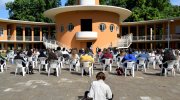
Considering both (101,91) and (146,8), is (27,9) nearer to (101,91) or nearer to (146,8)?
(146,8)

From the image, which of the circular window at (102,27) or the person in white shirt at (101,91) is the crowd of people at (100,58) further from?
the circular window at (102,27)

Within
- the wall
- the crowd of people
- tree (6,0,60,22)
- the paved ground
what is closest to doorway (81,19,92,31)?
the wall

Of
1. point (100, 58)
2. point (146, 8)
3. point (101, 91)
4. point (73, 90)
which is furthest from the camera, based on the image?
point (146, 8)

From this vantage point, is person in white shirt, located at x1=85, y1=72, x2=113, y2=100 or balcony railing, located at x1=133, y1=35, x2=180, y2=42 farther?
balcony railing, located at x1=133, y1=35, x2=180, y2=42

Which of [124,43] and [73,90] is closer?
[73,90]

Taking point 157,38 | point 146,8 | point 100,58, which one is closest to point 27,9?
point 146,8

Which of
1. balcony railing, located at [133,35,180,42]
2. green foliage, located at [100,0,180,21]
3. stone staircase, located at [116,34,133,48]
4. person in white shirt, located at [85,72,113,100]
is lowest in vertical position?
person in white shirt, located at [85,72,113,100]

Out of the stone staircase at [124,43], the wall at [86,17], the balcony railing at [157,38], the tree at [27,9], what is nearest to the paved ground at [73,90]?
the wall at [86,17]

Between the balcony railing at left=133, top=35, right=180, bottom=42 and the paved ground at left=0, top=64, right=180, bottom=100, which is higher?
the balcony railing at left=133, top=35, right=180, bottom=42

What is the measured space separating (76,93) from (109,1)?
168 ft

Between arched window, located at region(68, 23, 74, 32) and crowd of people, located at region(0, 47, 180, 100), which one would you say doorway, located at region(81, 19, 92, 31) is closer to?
arched window, located at region(68, 23, 74, 32)

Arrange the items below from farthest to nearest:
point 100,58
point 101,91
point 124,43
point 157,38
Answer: point 157,38 → point 124,43 → point 100,58 → point 101,91

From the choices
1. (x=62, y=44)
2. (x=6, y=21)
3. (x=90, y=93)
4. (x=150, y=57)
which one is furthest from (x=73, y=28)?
(x=90, y=93)

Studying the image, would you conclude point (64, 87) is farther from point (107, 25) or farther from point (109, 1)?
point (109, 1)
